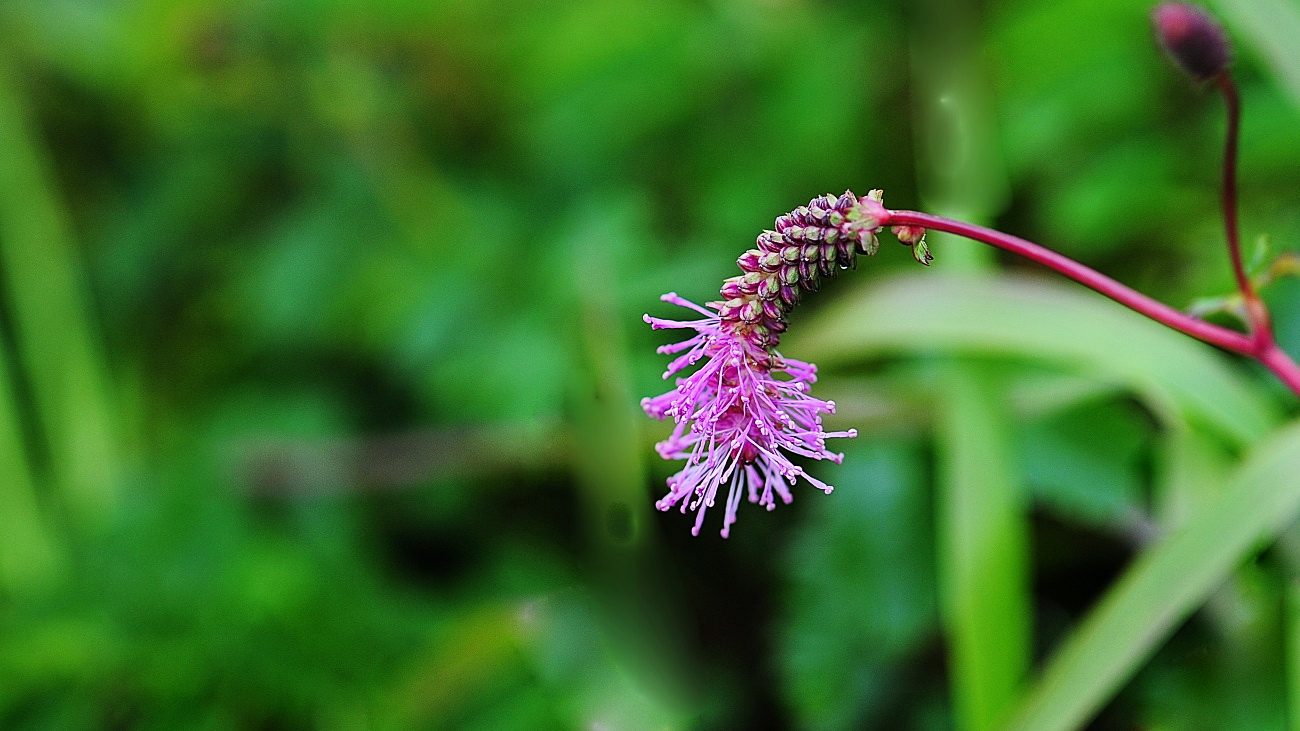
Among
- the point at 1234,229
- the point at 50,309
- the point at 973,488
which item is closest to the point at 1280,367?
the point at 1234,229

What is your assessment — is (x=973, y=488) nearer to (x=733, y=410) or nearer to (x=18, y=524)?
(x=733, y=410)

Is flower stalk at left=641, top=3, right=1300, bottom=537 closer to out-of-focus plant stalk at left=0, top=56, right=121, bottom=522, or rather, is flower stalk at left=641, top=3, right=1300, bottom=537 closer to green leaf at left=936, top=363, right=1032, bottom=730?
green leaf at left=936, top=363, right=1032, bottom=730

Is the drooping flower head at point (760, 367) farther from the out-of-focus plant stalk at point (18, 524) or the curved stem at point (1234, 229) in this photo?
the out-of-focus plant stalk at point (18, 524)

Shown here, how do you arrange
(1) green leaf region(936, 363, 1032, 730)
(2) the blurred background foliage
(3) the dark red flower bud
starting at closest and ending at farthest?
1. (3) the dark red flower bud
2. (1) green leaf region(936, 363, 1032, 730)
3. (2) the blurred background foliage

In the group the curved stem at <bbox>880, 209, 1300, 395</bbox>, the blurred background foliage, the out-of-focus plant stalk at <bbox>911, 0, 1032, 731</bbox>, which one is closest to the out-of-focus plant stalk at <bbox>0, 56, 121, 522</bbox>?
the blurred background foliage

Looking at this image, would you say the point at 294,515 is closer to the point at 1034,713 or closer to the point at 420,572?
the point at 420,572

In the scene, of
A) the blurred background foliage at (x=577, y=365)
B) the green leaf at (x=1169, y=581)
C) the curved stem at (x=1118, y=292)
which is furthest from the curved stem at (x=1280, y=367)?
the blurred background foliage at (x=577, y=365)

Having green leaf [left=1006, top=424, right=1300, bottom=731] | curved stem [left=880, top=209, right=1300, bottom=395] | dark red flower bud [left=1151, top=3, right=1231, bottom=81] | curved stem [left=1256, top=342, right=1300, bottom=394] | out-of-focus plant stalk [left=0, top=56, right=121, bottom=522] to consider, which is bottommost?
green leaf [left=1006, top=424, right=1300, bottom=731]

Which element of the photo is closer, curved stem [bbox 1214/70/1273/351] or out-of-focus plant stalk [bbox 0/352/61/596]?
curved stem [bbox 1214/70/1273/351]
